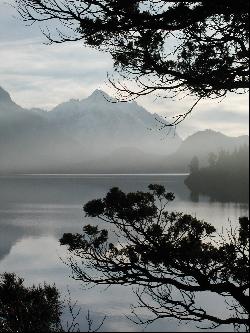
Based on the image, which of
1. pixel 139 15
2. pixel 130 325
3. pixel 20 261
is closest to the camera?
pixel 139 15

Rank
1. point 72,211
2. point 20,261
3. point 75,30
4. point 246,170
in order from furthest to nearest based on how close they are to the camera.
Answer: point 246,170, point 72,211, point 20,261, point 75,30

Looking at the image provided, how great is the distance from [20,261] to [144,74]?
5011cm

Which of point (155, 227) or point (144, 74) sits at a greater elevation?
point (144, 74)

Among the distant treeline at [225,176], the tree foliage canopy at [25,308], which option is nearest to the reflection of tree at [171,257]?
the tree foliage canopy at [25,308]

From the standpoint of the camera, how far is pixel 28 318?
28.9 feet

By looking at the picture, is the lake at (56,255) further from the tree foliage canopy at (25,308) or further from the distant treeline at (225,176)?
the distant treeline at (225,176)

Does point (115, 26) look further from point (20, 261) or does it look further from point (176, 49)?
point (20, 261)

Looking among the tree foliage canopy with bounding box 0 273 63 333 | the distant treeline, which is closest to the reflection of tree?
the tree foliage canopy with bounding box 0 273 63 333

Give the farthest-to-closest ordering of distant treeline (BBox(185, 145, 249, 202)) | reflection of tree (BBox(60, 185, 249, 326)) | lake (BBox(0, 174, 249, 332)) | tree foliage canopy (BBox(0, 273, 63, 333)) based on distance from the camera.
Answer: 1. distant treeline (BBox(185, 145, 249, 202))
2. lake (BBox(0, 174, 249, 332))
3. reflection of tree (BBox(60, 185, 249, 326))
4. tree foliage canopy (BBox(0, 273, 63, 333))

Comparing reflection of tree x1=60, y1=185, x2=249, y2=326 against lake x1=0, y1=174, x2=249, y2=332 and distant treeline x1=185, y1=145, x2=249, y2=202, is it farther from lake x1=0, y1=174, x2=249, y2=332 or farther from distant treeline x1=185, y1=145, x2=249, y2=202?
distant treeline x1=185, y1=145, x2=249, y2=202

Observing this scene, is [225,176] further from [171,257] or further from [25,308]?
[25,308]

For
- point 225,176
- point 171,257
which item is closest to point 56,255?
point 171,257

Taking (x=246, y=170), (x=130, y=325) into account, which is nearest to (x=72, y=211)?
(x=130, y=325)

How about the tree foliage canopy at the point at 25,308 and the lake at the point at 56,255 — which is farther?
the lake at the point at 56,255
